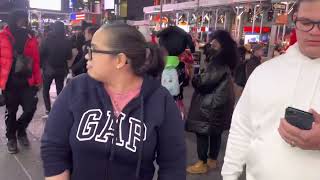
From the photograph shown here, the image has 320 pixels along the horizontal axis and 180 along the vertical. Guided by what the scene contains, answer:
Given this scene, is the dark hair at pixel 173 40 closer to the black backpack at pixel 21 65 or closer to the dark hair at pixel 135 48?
the black backpack at pixel 21 65

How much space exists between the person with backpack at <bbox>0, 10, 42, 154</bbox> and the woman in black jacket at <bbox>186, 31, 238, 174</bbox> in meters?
2.13

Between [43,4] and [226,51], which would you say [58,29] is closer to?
[226,51]

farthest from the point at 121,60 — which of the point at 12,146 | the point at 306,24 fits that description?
the point at 12,146

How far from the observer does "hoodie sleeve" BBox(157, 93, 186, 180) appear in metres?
1.89

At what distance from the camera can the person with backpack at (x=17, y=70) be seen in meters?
4.74

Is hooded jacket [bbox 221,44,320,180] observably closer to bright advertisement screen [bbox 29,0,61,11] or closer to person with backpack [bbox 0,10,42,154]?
person with backpack [bbox 0,10,42,154]

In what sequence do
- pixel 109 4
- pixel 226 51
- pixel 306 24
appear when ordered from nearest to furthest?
1. pixel 306 24
2. pixel 226 51
3. pixel 109 4

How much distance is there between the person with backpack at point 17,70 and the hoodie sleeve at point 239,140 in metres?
3.51

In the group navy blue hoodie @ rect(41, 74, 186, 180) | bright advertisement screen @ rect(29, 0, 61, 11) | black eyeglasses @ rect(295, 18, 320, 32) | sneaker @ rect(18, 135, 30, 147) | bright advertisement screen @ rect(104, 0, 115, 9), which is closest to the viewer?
black eyeglasses @ rect(295, 18, 320, 32)

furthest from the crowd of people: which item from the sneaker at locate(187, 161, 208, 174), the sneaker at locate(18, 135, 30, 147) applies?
the sneaker at locate(18, 135, 30, 147)

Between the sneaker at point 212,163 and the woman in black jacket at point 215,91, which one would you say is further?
the sneaker at point 212,163

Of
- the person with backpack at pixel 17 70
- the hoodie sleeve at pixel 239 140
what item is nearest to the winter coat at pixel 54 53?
the person with backpack at pixel 17 70

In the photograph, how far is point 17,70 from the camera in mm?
4762

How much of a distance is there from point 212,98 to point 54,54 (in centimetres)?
372
